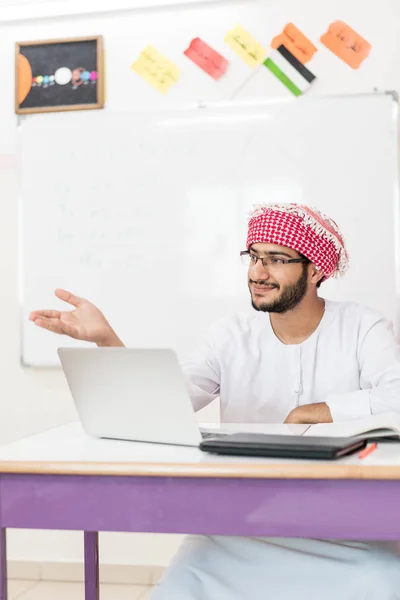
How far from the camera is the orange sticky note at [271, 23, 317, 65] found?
110 inches

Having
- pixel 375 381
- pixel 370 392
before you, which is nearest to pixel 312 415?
pixel 370 392

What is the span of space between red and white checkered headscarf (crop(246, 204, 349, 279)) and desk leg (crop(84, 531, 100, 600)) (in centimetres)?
89

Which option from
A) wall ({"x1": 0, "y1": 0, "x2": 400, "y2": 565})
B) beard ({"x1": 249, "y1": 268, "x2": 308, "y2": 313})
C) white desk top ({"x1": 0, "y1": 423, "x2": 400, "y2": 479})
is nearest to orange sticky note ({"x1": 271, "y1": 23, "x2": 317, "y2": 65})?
wall ({"x1": 0, "y1": 0, "x2": 400, "y2": 565})

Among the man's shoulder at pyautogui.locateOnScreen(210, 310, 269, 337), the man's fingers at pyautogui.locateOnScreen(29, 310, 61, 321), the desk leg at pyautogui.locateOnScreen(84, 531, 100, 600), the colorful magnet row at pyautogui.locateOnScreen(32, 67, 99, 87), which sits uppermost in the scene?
the colorful magnet row at pyautogui.locateOnScreen(32, 67, 99, 87)

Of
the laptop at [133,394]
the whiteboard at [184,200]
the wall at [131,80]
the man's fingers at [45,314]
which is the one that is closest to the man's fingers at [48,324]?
the man's fingers at [45,314]

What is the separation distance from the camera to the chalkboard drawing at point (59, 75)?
2965mm

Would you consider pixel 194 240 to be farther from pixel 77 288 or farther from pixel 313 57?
pixel 313 57

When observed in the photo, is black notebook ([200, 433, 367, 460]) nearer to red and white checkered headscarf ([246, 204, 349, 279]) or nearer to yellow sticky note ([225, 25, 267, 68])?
red and white checkered headscarf ([246, 204, 349, 279])

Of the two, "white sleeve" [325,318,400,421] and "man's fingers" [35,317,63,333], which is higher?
"man's fingers" [35,317,63,333]

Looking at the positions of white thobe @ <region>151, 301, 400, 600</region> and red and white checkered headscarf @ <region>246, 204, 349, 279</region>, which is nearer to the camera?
white thobe @ <region>151, 301, 400, 600</region>

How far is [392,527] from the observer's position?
1057mm

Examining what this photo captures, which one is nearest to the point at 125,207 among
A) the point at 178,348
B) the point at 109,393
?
the point at 178,348

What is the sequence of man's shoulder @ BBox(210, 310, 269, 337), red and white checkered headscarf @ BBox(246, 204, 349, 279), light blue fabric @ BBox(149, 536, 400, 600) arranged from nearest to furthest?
light blue fabric @ BBox(149, 536, 400, 600), red and white checkered headscarf @ BBox(246, 204, 349, 279), man's shoulder @ BBox(210, 310, 269, 337)

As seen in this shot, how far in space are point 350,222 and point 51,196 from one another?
1.18m
